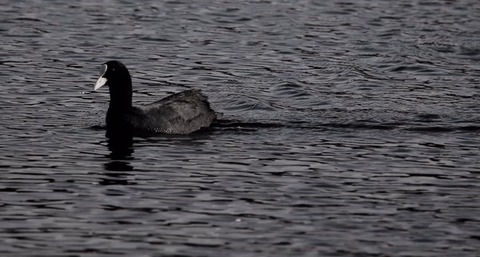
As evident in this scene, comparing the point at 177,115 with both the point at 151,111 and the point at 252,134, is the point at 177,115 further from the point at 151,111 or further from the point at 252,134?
the point at 252,134

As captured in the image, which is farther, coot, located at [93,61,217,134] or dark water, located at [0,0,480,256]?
coot, located at [93,61,217,134]

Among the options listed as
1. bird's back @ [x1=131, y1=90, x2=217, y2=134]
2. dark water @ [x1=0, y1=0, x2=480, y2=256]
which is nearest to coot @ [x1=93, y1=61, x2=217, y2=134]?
bird's back @ [x1=131, y1=90, x2=217, y2=134]

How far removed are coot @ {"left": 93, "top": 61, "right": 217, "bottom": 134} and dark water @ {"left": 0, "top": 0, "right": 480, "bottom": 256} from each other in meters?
0.37

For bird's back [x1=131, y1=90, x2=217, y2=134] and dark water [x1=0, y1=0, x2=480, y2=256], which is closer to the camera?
dark water [x1=0, y1=0, x2=480, y2=256]

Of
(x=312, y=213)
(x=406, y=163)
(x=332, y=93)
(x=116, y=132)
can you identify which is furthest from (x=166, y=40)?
(x=312, y=213)

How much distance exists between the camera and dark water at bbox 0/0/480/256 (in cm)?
1295

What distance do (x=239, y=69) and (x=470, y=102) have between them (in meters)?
4.68

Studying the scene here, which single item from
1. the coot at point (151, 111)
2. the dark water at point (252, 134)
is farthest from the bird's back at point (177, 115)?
the dark water at point (252, 134)

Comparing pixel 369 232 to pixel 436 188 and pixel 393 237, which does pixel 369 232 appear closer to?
pixel 393 237

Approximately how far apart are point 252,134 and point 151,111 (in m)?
1.61

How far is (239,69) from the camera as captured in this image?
23172mm

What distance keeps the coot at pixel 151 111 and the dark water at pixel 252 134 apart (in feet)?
1.20

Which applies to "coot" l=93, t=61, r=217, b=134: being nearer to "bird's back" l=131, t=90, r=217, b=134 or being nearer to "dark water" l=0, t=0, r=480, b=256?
"bird's back" l=131, t=90, r=217, b=134

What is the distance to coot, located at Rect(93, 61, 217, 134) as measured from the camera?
18.7 meters
